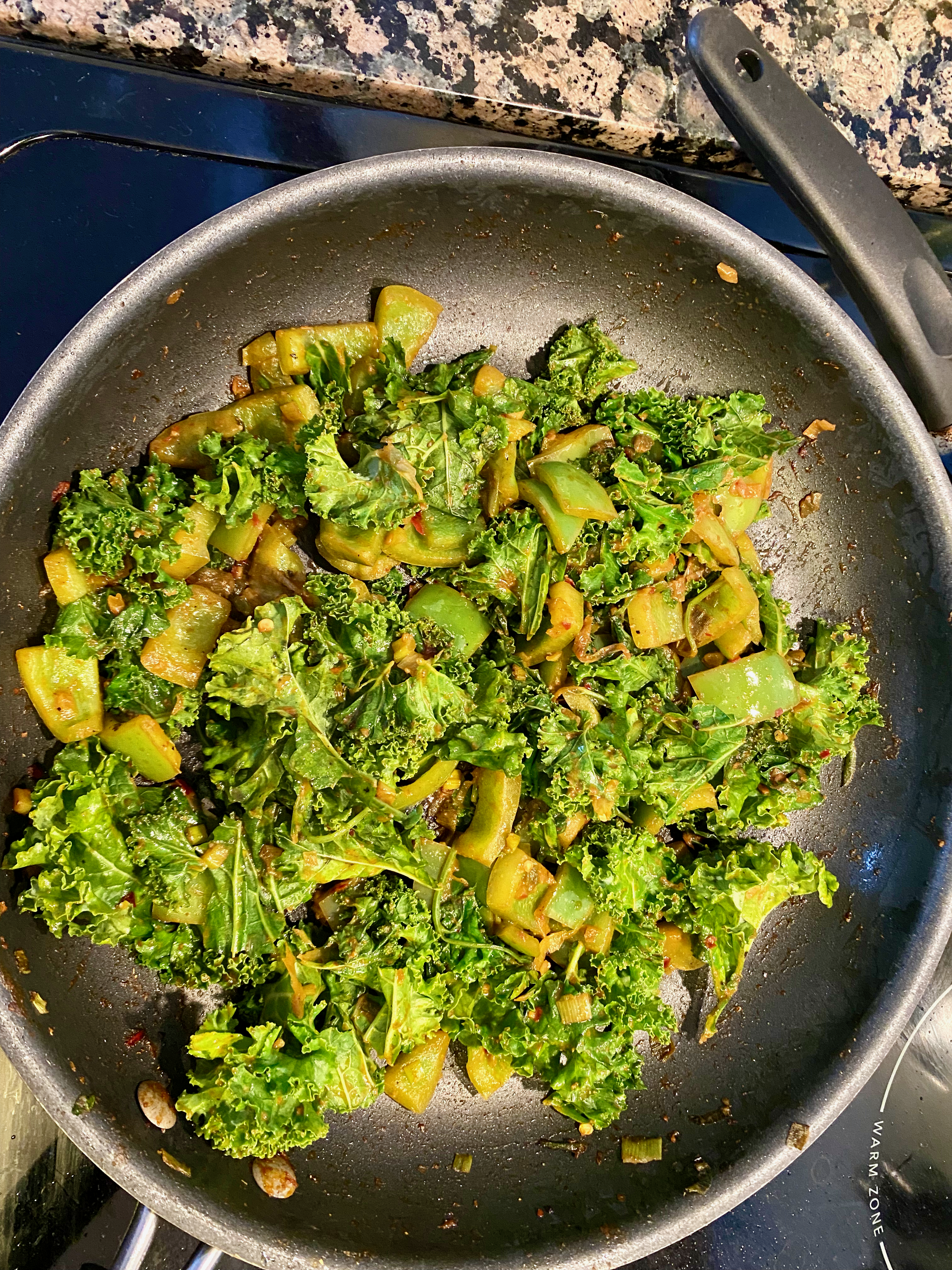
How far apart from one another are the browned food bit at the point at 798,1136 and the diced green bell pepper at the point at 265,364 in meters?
2.78

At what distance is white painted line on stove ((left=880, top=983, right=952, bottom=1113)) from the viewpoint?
10.3ft

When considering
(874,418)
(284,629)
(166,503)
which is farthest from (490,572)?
(874,418)

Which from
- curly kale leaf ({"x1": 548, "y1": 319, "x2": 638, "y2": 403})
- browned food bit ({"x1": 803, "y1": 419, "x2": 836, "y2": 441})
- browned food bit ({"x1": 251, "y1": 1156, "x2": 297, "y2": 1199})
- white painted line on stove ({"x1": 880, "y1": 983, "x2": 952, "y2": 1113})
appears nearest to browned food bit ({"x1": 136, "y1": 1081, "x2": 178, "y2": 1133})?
browned food bit ({"x1": 251, "y1": 1156, "x2": 297, "y2": 1199})

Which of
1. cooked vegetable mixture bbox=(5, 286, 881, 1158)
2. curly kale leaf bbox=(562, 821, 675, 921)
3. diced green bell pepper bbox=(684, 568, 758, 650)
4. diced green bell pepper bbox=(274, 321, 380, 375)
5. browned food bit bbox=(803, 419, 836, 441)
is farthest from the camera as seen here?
browned food bit bbox=(803, 419, 836, 441)

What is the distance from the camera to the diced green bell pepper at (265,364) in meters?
2.44

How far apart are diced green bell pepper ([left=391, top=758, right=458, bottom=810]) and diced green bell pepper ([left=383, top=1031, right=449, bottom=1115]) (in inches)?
29.5

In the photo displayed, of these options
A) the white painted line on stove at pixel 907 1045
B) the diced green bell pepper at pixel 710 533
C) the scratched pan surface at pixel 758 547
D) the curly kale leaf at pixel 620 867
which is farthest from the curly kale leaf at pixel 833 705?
the white painted line on stove at pixel 907 1045

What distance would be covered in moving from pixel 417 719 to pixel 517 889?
664 millimetres

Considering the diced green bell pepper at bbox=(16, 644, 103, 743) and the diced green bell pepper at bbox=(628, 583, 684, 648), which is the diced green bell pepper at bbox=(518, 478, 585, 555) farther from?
the diced green bell pepper at bbox=(16, 644, 103, 743)

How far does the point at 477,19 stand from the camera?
2.60 metres

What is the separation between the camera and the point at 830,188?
2.47 m

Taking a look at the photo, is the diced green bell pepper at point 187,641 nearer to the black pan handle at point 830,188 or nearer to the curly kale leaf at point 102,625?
the curly kale leaf at point 102,625

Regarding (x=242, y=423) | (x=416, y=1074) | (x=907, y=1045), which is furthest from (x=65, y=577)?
(x=907, y=1045)

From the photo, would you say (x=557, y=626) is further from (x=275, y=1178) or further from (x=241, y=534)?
(x=275, y=1178)
